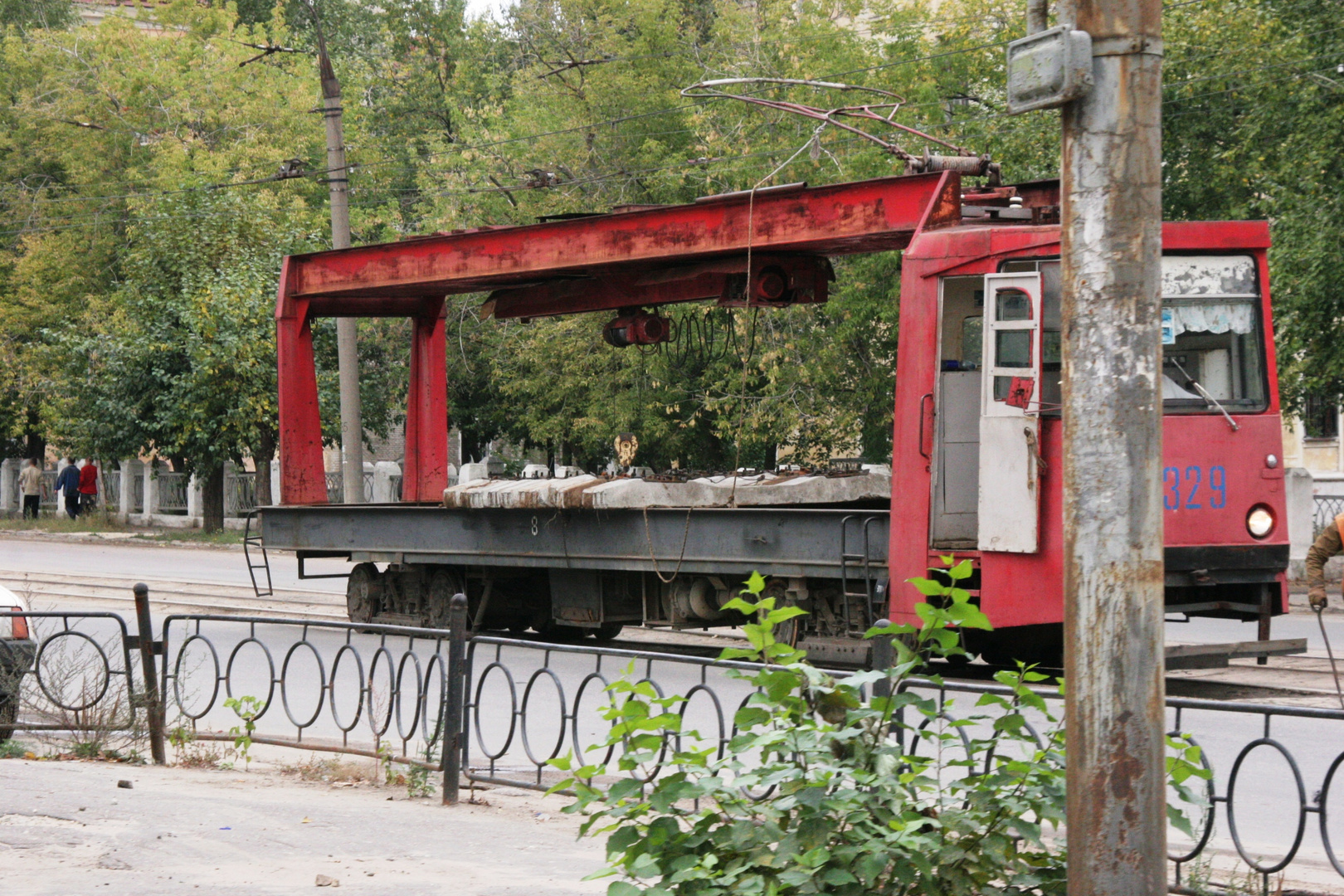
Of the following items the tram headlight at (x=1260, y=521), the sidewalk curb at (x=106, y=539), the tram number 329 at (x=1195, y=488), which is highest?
the tram number 329 at (x=1195, y=488)

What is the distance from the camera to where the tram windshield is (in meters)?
9.95

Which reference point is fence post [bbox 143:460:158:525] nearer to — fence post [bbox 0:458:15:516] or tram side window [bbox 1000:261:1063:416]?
fence post [bbox 0:458:15:516]

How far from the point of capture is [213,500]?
33.5 meters

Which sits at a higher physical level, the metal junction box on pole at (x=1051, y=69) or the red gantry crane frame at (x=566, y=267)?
the red gantry crane frame at (x=566, y=267)

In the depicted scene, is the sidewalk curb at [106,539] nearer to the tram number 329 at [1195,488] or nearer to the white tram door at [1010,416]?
the white tram door at [1010,416]

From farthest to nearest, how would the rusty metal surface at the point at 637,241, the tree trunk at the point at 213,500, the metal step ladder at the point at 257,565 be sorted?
the tree trunk at the point at 213,500 → the metal step ladder at the point at 257,565 → the rusty metal surface at the point at 637,241

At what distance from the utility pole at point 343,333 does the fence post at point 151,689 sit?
1259 centimetres

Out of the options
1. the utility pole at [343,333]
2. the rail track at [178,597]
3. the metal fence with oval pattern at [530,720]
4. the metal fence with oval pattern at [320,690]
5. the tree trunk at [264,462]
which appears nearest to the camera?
the metal fence with oval pattern at [530,720]

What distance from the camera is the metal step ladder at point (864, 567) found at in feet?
35.7

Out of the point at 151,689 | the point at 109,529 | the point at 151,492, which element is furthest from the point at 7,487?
the point at 151,689

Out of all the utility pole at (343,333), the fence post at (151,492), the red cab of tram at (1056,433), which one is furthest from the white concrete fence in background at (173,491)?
the red cab of tram at (1056,433)

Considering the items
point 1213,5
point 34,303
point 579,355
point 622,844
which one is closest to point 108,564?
point 579,355

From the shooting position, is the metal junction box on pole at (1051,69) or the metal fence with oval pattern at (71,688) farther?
the metal fence with oval pattern at (71,688)

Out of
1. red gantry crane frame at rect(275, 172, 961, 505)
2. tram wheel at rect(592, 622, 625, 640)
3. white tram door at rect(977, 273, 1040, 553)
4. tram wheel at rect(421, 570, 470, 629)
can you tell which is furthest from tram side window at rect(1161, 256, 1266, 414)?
tram wheel at rect(421, 570, 470, 629)
